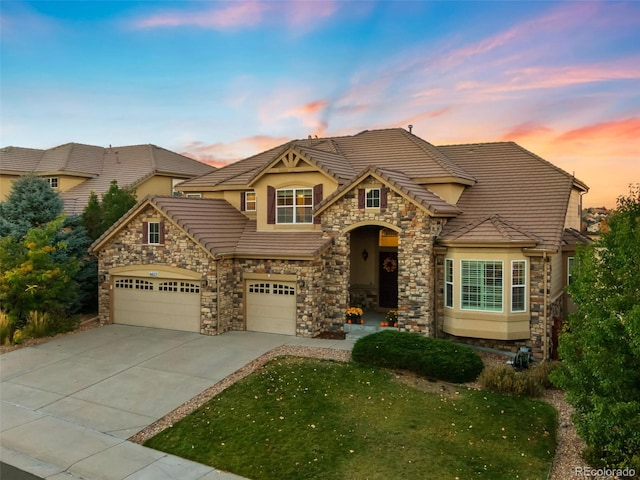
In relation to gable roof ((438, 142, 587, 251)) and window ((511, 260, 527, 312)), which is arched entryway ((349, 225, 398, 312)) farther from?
window ((511, 260, 527, 312))

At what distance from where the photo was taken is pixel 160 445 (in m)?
10.2

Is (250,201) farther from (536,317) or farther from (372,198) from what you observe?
(536,317)

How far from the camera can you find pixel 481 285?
52.2 ft

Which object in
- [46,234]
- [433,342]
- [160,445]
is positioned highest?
[46,234]

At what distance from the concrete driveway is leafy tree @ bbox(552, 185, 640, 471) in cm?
668

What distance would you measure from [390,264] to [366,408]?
962cm

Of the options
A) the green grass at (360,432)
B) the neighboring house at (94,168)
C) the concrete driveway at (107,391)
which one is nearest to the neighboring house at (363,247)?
the concrete driveway at (107,391)

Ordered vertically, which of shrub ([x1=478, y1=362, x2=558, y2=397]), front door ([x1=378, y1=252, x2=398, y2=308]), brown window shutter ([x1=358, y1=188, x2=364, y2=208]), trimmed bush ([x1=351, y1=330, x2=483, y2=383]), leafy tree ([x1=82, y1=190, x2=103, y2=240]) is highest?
brown window shutter ([x1=358, y1=188, x2=364, y2=208])

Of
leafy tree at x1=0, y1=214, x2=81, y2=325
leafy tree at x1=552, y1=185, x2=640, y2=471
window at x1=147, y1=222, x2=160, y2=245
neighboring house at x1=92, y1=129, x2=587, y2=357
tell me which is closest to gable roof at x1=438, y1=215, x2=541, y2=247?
neighboring house at x1=92, y1=129, x2=587, y2=357

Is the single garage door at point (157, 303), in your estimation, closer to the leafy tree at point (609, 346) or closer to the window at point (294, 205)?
the window at point (294, 205)

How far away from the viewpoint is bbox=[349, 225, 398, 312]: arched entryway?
20312mm

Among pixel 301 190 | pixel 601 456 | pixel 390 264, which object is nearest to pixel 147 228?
pixel 301 190

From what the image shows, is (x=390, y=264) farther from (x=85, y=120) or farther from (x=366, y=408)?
(x=85, y=120)

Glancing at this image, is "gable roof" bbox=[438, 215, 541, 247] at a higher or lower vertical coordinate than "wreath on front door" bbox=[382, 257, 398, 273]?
higher
